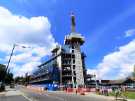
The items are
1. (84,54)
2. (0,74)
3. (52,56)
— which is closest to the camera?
(0,74)

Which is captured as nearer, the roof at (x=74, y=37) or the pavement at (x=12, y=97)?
the pavement at (x=12, y=97)

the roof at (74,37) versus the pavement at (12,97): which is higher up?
the roof at (74,37)

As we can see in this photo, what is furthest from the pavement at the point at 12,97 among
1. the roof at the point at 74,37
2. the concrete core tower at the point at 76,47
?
the roof at the point at 74,37

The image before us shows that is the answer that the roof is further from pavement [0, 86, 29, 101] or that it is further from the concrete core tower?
pavement [0, 86, 29, 101]

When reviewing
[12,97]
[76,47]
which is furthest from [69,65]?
[12,97]

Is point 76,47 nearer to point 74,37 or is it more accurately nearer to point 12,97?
point 74,37

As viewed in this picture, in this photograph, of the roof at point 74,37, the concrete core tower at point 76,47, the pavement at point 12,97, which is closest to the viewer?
the pavement at point 12,97

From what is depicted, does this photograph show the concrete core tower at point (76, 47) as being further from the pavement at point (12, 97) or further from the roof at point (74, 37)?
the pavement at point (12, 97)

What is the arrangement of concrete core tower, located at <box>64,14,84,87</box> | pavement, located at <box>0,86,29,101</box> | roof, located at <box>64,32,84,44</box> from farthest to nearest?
roof, located at <box>64,32,84,44</box>, concrete core tower, located at <box>64,14,84,87</box>, pavement, located at <box>0,86,29,101</box>

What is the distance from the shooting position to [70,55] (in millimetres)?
166125

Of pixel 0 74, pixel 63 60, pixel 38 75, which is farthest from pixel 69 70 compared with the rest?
pixel 0 74

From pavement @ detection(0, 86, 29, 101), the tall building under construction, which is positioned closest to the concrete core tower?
the tall building under construction

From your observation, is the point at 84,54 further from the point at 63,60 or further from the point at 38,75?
the point at 38,75

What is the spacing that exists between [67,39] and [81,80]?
21.2m
